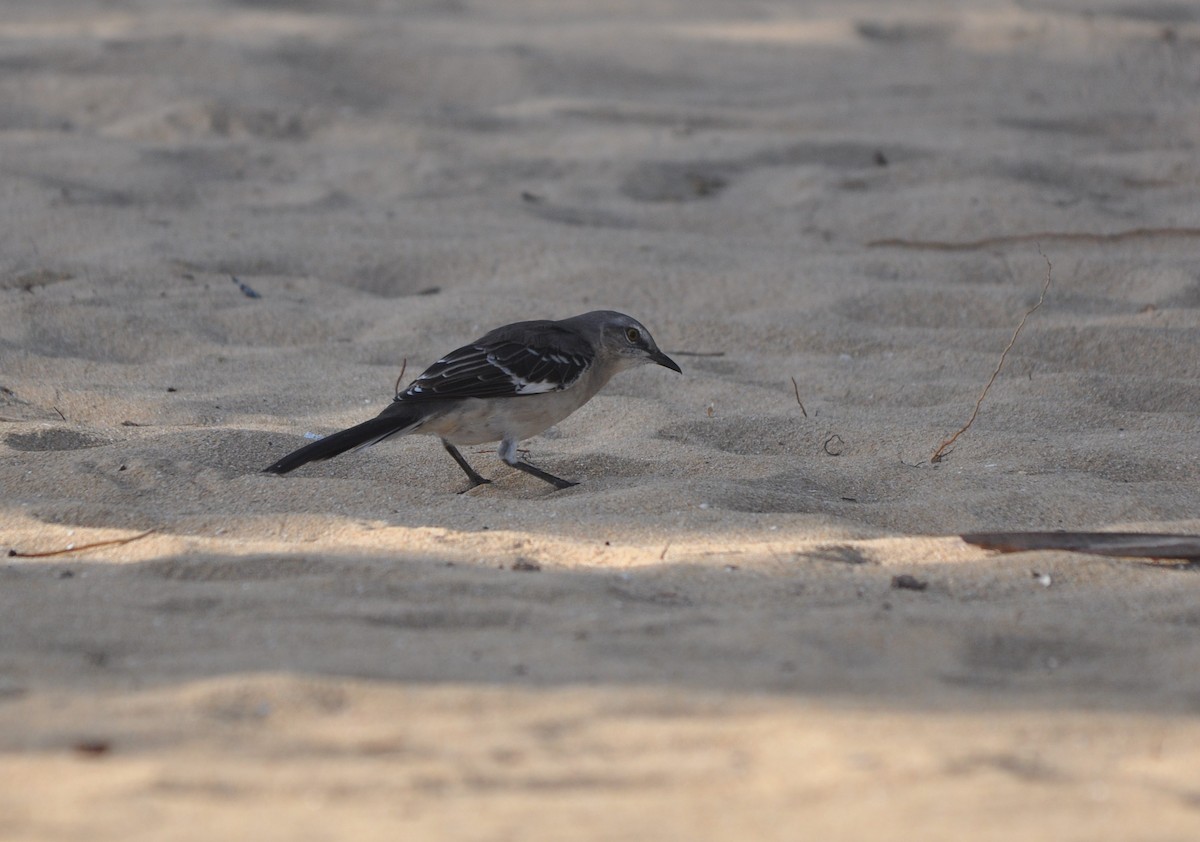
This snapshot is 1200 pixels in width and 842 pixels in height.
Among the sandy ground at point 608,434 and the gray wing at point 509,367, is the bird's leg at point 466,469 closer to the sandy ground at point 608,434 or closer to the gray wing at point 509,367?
the sandy ground at point 608,434

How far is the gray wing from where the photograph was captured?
5031 millimetres

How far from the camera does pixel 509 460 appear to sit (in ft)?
17.1

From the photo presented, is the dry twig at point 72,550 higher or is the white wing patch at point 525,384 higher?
the white wing patch at point 525,384

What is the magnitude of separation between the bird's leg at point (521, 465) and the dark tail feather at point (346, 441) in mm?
469

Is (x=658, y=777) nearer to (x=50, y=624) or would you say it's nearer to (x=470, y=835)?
(x=470, y=835)

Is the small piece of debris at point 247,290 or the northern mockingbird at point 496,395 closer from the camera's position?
the northern mockingbird at point 496,395

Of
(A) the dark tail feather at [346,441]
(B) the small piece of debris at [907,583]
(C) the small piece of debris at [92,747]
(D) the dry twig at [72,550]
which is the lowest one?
(D) the dry twig at [72,550]

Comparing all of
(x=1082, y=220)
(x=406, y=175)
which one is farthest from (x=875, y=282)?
(x=406, y=175)

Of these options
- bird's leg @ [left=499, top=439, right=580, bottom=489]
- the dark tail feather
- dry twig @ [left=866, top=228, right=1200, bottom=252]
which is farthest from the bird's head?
dry twig @ [left=866, top=228, right=1200, bottom=252]

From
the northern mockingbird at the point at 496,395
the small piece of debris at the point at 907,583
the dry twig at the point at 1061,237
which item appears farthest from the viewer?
the dry twig at the point at 1061,237

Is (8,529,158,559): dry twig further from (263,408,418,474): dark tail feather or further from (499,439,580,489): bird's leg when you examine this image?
(499,439,580,489): bird's leg

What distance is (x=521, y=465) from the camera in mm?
5172

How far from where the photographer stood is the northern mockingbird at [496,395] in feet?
15.9

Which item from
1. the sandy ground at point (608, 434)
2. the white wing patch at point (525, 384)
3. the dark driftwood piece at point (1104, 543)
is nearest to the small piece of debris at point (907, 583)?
the sandy ground at point (608, 434)
